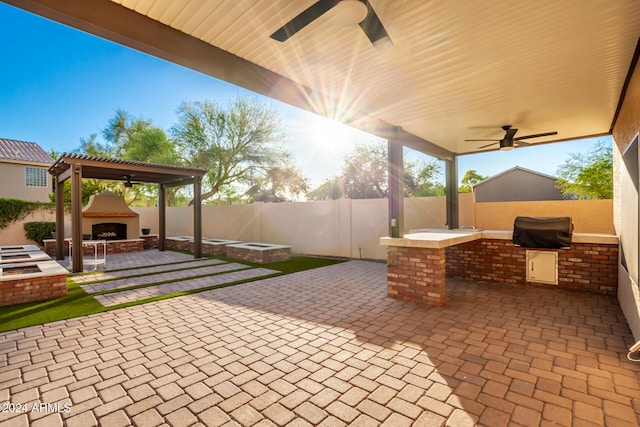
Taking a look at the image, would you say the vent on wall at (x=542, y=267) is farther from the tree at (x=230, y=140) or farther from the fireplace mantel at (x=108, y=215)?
the tree at (x=230, y=140)

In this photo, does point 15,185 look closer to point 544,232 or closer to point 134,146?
point 134,146

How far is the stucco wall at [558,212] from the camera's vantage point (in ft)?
22.1

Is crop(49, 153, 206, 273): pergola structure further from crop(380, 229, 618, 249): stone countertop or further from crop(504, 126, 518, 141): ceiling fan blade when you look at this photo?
crop(504, 126, 518, 141): ceiling fan blade

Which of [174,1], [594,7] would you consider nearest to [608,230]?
[594,7]

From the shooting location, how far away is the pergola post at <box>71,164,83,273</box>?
278 inches

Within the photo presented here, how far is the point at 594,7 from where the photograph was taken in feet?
7.84

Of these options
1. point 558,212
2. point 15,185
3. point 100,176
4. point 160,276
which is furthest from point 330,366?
point 15,185

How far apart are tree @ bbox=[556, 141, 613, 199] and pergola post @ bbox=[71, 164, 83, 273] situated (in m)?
16.6

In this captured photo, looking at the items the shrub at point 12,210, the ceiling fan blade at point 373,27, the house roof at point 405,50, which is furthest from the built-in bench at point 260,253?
the shrub at point 12,210

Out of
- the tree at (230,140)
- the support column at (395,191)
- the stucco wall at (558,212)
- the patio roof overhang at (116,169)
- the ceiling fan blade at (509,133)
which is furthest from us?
the tree at (230,140)

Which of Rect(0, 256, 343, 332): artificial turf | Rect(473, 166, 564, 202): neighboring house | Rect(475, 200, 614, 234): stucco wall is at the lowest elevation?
Rect(0, 256, 343, 332): artificial turf

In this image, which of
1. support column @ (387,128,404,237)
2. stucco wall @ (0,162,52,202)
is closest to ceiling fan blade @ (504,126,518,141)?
support column @ (387,128,404,237)

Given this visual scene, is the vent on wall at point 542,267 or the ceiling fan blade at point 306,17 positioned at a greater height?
the ceiling fan blade at point 306,17

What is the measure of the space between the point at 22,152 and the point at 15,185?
241 centimetres
